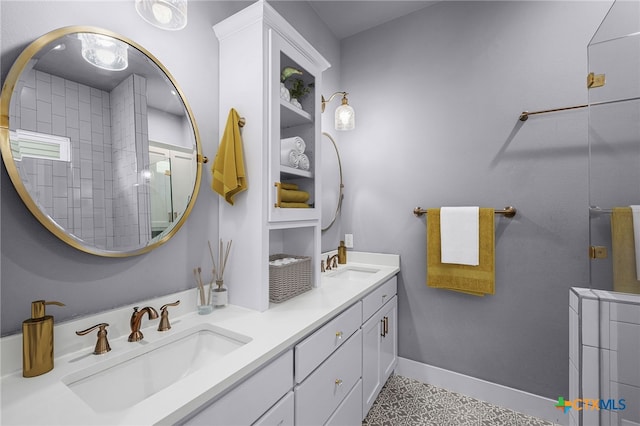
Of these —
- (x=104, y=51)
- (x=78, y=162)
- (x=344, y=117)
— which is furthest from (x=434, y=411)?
(x=104, y=51)

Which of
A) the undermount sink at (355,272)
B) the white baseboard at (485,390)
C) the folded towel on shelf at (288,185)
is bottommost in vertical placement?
the white baseboard at (485,390)

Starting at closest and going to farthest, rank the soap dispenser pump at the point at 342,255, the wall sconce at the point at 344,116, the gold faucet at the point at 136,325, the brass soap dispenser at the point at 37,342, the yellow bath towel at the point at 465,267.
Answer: the brass soap dispenser at the point at 37,342
the gold faucet at the point at 136,325
the yellow bath towel at the point at 465,267
the wall sconce at the point at 344,116
the soap dispenser pump at the point at 342,255

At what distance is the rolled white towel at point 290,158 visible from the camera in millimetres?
1339

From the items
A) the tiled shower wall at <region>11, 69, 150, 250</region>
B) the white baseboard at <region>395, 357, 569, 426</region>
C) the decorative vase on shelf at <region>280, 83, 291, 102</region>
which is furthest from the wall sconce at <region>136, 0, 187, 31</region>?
the white baseboard at <region>395, 357, 569, 426</region>

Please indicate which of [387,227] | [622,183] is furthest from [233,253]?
[622,183]

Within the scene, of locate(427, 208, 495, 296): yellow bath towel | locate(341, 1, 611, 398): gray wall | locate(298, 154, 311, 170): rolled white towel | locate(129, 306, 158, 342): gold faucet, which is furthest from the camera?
locate(427, 208, 495, 296): yellow bath towel

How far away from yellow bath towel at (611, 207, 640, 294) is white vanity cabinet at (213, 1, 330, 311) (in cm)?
131

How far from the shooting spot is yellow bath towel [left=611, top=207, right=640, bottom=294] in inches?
39.3

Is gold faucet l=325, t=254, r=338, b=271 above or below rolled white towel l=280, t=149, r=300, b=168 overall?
below

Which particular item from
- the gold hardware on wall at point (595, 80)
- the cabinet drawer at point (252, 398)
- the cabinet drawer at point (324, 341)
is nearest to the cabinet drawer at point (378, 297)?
the cabinet drawer at point (324, 341)

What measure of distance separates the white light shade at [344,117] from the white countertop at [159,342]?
4.02ft

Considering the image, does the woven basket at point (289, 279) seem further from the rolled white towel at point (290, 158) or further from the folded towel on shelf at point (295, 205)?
the rolled white towel at point (290, 158)

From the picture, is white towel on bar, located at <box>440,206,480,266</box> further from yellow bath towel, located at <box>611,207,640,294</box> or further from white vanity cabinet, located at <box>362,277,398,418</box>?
yellow bath towel, located at <box>611,207,640,294</box>

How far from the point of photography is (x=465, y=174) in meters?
1.90
